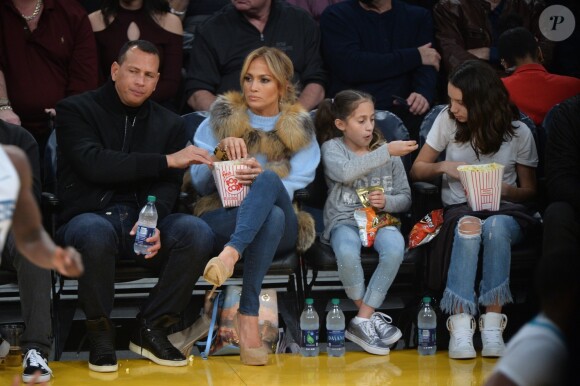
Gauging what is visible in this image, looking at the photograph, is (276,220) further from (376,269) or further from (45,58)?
(45,58)

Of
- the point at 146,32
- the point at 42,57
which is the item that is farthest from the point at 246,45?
the point at 42,57

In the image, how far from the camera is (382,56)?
7203mm

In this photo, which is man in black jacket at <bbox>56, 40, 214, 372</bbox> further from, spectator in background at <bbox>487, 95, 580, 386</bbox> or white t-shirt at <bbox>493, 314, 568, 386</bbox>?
white t-shirt at <bbox>493, 314, 568, 386</bbox>

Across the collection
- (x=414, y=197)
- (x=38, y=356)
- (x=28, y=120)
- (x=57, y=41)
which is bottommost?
(x=38, y=356)

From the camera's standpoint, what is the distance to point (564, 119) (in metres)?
6.12

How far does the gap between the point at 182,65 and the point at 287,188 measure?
5.11 feet

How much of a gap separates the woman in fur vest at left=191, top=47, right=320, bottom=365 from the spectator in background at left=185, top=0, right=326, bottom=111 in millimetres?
657

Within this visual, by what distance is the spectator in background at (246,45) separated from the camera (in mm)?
6969

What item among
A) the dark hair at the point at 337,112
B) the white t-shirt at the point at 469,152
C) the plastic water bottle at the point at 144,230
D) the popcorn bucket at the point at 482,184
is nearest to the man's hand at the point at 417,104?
the dark hair at the point at 337,112

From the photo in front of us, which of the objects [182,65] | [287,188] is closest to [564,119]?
[287,188]

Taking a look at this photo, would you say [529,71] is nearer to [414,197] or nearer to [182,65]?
[414,197]

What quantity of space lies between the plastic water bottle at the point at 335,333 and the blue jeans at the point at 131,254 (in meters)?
0.70

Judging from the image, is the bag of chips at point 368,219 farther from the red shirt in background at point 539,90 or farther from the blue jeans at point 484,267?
the red shirt in background at point 539,90

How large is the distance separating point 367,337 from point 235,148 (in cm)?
117
